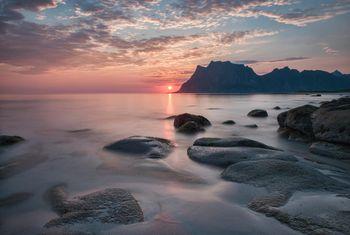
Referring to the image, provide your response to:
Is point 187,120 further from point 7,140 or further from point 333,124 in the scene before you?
point 7,140

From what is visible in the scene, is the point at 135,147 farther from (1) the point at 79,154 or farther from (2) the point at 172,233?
(2) the point at 172,233

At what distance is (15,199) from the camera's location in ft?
24.3

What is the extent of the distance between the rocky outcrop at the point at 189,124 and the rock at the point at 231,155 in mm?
8284

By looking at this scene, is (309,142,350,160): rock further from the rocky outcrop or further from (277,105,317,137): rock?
the rocky outcrop

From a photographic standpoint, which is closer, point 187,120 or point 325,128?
point 325,128

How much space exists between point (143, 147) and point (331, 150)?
26.9 ft

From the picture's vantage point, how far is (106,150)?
13680 millimetres

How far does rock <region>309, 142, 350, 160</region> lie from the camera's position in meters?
11.7

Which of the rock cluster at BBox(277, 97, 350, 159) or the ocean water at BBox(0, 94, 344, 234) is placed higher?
the rock cluster at BBox(277, 97, 350, 159)

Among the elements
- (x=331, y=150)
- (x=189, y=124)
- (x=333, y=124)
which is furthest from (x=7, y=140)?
(x=333, y=124)

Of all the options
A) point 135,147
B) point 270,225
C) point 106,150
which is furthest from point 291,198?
point 106,150

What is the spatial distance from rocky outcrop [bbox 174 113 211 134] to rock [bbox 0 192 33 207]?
42.8 ft

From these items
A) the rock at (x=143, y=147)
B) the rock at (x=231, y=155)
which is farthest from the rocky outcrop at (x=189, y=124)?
the rock at (x=231, y=155)

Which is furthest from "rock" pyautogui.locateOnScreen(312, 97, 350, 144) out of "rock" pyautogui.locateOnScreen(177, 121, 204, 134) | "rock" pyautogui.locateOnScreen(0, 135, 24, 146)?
"rock" pyautogui.locateOnScreen(0, 135, 24, 146)
